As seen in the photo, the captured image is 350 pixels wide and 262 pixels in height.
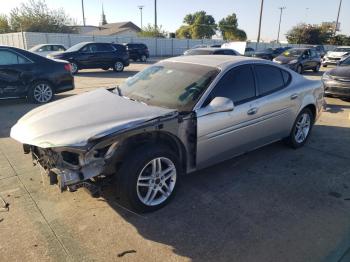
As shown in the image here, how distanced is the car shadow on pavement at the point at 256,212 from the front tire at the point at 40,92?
580cm

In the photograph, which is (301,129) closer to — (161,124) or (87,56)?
(161,124)

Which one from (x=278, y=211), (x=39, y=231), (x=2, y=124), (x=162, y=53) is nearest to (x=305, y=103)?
(x=278, y=211)

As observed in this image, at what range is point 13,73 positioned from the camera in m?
8.05

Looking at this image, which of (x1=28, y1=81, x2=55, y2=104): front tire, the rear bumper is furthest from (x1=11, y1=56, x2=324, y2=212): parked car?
the rear bumper

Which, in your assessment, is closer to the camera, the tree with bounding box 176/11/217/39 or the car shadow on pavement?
the car shadow on pavement

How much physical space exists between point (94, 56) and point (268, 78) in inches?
564

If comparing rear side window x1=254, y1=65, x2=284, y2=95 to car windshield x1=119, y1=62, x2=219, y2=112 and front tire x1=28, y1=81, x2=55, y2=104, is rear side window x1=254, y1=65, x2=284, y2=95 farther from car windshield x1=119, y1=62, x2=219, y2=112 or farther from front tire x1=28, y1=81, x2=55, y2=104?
front tire x1=28, y1=81, x2=55, y2=104

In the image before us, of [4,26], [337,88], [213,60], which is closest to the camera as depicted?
[213,60]

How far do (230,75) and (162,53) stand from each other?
118ft

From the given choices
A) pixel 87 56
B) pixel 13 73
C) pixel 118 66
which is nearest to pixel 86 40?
pixel 118 66

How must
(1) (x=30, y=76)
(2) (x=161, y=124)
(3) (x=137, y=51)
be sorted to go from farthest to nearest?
1. (3) (x=137, y=51)
2. (1) (x=30, y=76)
3. (2) (x=161, y=124)

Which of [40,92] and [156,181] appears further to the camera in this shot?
[40,92]

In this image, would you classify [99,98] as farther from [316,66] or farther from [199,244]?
[316,66]

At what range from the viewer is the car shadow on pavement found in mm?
2883
